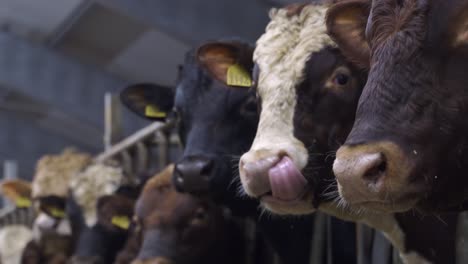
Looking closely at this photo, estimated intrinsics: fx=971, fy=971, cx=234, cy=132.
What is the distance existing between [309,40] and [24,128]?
12076mm

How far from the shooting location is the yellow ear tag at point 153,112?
4.31 m

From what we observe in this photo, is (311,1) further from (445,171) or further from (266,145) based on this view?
(445,171)

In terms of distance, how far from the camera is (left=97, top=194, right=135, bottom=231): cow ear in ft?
16.4

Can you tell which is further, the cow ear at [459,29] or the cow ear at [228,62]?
the cow ear at [228,62]

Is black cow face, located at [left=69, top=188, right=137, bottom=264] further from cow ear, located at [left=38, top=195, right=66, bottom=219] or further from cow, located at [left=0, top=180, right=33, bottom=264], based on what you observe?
cow, located at [left=0, top=180, right=33, bottom=264]

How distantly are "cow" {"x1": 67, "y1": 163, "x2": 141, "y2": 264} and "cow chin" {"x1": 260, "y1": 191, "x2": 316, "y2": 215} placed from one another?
88.8 inches

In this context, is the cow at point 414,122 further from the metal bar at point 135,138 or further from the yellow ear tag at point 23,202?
the yellow ear tag at point 23,202

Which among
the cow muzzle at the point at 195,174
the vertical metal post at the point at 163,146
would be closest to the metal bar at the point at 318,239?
the cow muzzle at the point at 195,174

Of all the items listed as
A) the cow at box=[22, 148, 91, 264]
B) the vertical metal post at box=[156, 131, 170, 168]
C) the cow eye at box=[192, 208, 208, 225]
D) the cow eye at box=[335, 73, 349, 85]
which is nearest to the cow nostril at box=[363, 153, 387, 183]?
the cow eye at box=[335, 73, 349, 85]

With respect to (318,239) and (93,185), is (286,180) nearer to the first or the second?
(318,239)

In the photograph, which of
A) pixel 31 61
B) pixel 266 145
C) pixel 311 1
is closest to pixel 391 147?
pixel 266 145

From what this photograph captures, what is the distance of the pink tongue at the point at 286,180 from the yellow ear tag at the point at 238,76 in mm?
725

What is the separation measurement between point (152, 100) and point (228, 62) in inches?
34.6

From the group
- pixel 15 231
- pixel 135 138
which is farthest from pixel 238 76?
pixel 15 231
